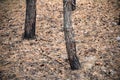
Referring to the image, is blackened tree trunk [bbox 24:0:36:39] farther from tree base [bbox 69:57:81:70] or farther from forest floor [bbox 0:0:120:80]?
tree base [bbox 69:57:81:70]

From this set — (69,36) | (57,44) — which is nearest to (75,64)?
(69,36)

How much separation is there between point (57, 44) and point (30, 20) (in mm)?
1509

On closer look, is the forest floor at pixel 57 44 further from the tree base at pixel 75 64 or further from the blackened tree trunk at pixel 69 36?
the blackened tree trunk at pixel 69 36

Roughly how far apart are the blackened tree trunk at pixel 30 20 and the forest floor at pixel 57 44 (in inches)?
11.8

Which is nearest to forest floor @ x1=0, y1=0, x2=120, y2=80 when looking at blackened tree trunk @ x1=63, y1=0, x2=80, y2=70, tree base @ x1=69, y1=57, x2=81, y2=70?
tree base @ x1=69, y1=57, x2=81, y2=70

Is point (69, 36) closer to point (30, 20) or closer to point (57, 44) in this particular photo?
point (57, 44)

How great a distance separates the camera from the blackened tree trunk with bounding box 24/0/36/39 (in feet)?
30.0

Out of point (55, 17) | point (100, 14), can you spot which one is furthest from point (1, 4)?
point (100, 14)

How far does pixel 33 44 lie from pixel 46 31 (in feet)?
3.62

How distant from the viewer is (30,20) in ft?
30.7

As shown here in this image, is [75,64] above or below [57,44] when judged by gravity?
below

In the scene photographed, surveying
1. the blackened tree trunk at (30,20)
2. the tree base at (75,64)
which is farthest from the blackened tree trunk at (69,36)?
the blackened tree trunk at (30,20)

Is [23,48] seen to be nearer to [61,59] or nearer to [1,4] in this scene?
[61,59]

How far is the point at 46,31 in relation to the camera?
10000 mm
